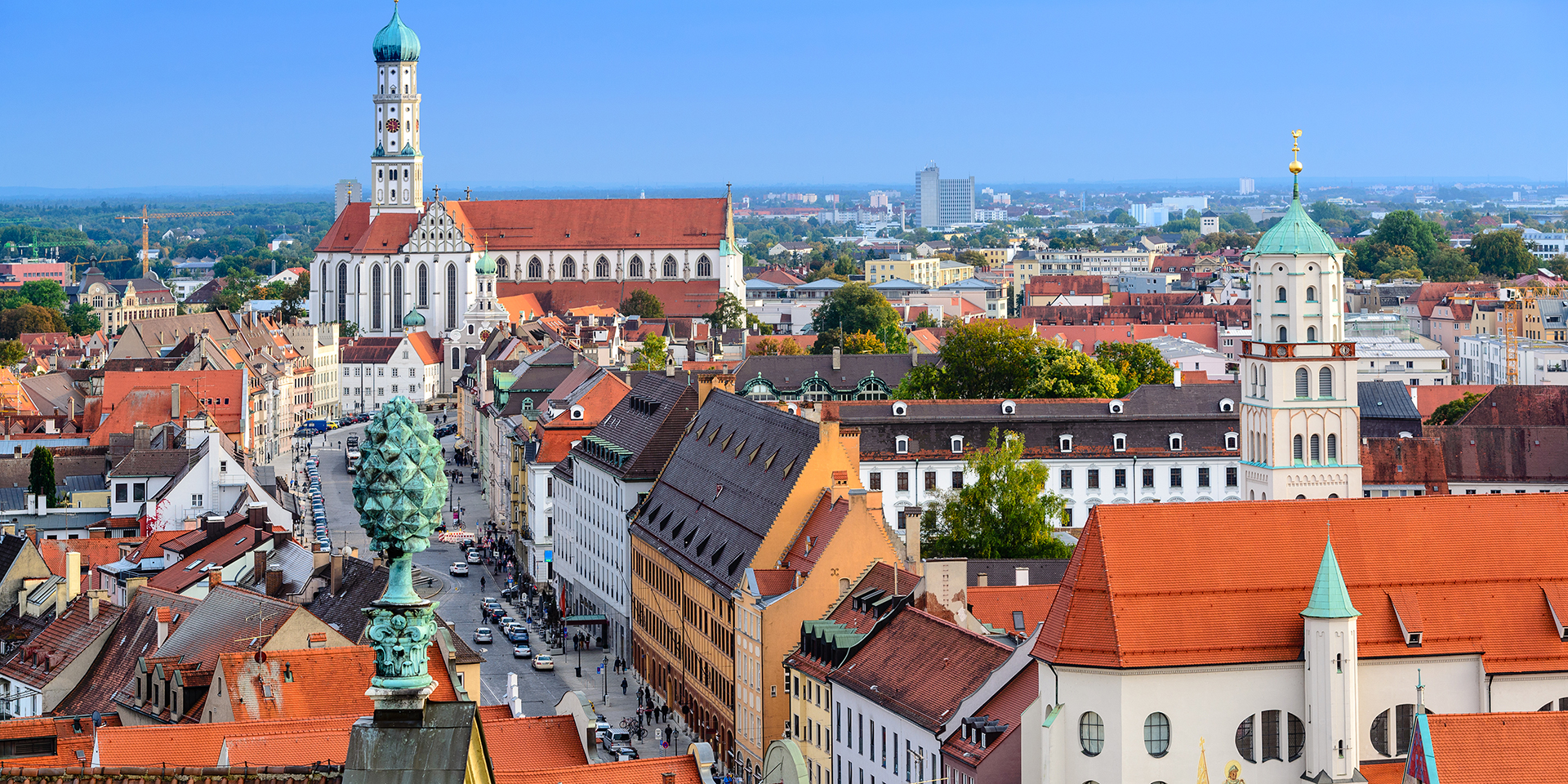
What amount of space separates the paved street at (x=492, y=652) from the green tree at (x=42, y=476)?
12780 millimetres

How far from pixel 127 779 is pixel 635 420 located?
76980 millimetres

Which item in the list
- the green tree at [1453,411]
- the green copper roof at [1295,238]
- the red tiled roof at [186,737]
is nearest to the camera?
the red tiled roof at [186,737]

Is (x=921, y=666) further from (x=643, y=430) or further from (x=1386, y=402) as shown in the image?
(x=1386, y=402)

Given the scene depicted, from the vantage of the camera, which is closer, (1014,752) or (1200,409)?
(1014,752)

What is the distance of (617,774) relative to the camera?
4072 centimetres

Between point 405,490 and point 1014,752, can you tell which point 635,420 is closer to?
point 1014,752

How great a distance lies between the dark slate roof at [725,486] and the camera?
231 ft

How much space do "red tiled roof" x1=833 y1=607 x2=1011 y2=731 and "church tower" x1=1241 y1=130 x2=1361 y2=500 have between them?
23.9 meters

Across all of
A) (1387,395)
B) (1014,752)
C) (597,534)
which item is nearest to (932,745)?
(1014,752)

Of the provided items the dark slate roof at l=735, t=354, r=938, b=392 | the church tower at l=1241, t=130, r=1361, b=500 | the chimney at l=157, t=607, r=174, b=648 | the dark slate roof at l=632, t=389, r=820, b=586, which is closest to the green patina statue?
the chimney at l=157, t=607, r=174, b=648

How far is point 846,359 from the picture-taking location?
428ft

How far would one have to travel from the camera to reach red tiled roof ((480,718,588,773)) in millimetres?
43281

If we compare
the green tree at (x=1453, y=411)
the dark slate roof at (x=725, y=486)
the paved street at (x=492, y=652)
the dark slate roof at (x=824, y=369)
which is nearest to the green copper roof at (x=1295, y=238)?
the dark slate roof at (x=725, y=486)

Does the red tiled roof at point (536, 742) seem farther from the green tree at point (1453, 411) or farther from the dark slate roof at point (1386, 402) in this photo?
the green tree at point (1453, 411)
